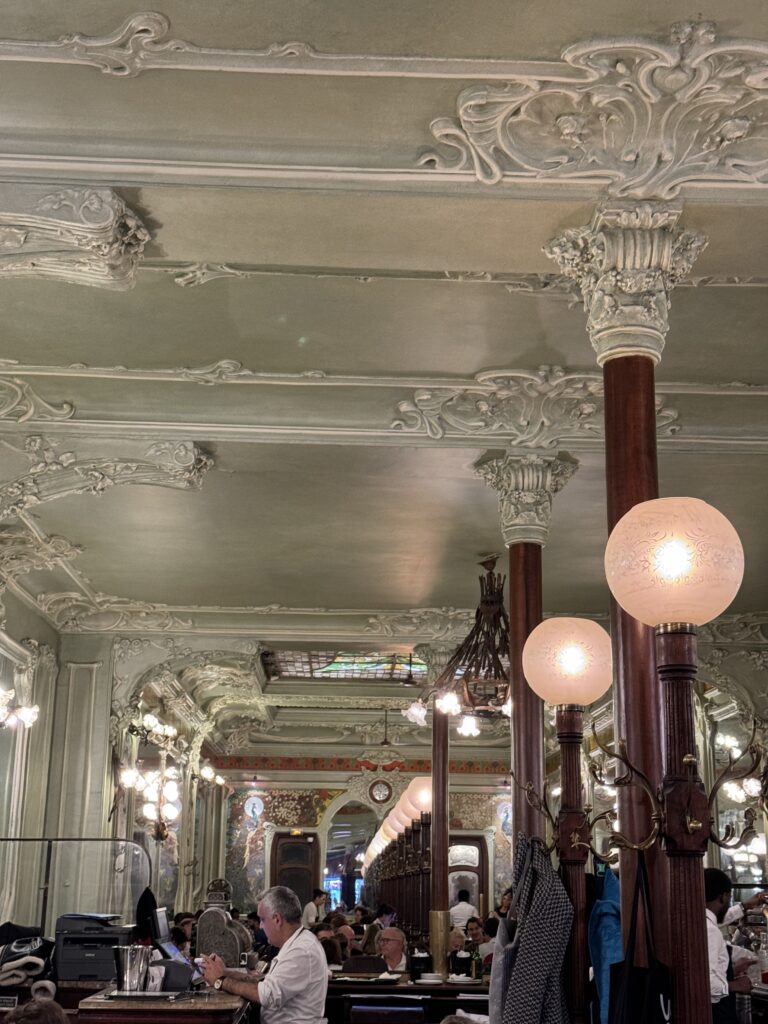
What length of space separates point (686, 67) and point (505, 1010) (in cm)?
364

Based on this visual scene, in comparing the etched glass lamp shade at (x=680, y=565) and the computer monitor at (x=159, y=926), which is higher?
the etched glass lamp shade at (x=680, y=565)

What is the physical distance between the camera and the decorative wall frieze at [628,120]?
471 cm

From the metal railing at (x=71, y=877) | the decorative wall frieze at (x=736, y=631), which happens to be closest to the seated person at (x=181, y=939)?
the metal railing at (x=71, y=877)

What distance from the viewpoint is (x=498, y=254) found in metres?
5.88

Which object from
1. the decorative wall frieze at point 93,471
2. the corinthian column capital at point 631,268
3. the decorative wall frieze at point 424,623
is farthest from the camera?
the decorative wall frieze at point 424,623

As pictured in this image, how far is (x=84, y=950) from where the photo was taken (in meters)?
8.73

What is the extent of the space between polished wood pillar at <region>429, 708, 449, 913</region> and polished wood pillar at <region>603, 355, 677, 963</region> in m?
9.96

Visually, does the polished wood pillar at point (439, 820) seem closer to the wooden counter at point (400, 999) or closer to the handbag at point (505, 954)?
the wooden counter at point (400, 999)

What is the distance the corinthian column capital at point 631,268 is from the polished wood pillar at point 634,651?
116mm

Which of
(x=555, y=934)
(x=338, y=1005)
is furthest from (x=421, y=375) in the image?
(x=338, y=1005)

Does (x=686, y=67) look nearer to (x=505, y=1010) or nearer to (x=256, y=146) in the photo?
(x=256, y=146)

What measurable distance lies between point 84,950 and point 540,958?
5.33 m

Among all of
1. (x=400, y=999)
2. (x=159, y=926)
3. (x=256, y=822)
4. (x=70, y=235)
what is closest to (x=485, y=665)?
(x=400, y=999)

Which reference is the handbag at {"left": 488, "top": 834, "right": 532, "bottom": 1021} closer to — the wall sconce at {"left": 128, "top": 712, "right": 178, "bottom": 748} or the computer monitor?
the computer monitor
